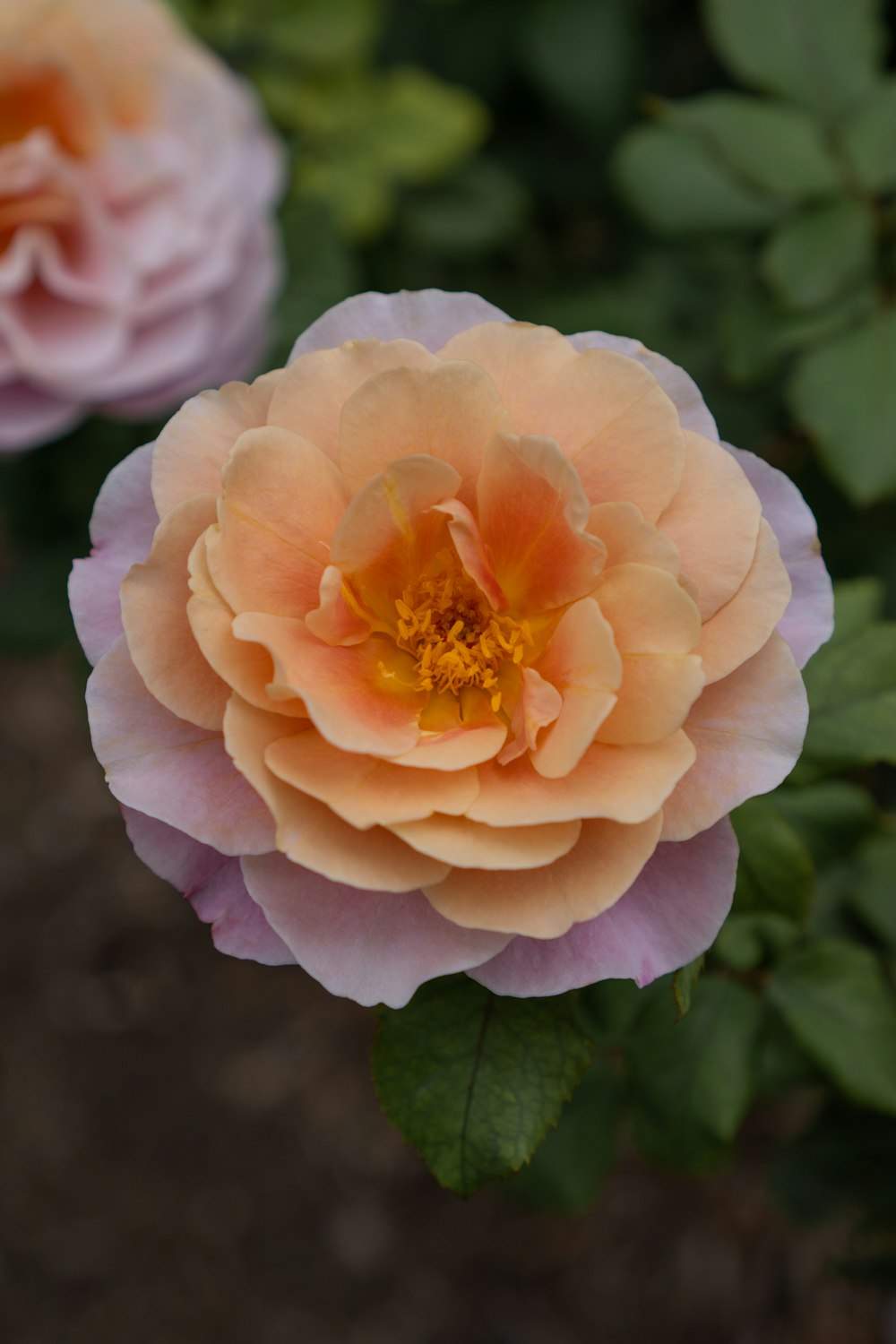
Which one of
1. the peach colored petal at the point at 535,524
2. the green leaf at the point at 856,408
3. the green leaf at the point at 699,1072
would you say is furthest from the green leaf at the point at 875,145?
the green leaf at the point at 699,1072

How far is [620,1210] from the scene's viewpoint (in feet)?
8.11

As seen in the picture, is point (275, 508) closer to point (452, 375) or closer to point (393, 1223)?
point (452, 375)

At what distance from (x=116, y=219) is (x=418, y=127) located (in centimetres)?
62

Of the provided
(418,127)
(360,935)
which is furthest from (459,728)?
(418,127)

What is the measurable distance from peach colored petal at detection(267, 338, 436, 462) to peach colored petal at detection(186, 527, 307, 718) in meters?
0.11

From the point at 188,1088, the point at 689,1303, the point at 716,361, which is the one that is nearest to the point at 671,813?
the point at 716,361

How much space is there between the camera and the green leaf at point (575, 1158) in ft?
4.83

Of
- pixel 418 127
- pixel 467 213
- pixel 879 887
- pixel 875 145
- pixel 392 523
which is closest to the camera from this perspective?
pixel 392 523

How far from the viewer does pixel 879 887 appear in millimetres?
1262

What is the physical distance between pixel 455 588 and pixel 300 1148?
191cm

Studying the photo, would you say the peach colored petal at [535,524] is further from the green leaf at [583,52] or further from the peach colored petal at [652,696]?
the green leaf at [583,52]

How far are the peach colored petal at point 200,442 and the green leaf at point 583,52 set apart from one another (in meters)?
1.38

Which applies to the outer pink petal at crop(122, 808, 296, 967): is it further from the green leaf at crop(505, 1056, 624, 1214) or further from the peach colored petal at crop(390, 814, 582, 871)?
the green leaf at crop(505, 1056, 624, 1214)

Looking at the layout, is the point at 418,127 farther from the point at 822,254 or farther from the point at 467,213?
the point at 822,254
